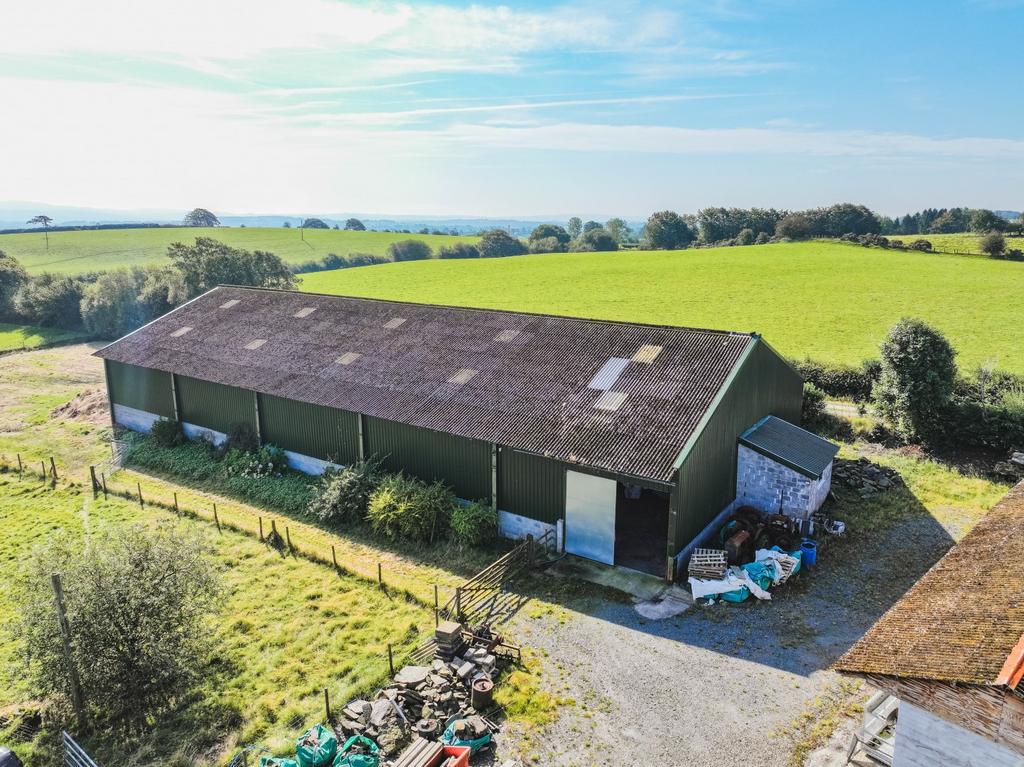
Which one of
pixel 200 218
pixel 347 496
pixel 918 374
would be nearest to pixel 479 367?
pixel 347 496

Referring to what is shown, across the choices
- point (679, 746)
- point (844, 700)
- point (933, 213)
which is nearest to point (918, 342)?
point (844, 700)

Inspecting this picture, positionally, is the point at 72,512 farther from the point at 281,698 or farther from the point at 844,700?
the point at 844,700

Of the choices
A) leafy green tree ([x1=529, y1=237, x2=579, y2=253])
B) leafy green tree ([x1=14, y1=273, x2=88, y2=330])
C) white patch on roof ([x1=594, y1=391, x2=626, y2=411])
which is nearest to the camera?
white patch on roof ([x1=594, y1=391, x2=626, y2=411])

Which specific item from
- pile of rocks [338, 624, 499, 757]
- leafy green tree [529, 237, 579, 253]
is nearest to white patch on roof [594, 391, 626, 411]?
pile of rocks [338, 624, 499, 757]

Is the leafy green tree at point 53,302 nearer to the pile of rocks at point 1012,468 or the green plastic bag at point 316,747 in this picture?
the green plastic bag at point 316,747

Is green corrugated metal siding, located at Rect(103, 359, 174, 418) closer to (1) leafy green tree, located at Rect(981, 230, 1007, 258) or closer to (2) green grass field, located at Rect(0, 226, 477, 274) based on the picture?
(2) green grass field, located at Rect(0, 226, 477, 274)

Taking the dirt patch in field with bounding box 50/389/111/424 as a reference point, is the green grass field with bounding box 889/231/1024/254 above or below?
above
